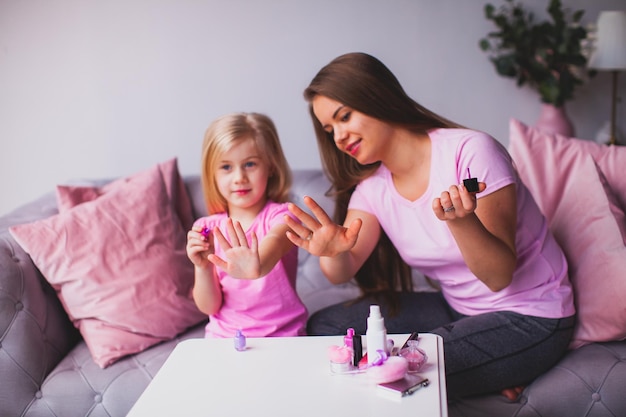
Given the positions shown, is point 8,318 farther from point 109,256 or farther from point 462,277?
point 462,277

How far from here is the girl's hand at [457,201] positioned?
146 centimetres

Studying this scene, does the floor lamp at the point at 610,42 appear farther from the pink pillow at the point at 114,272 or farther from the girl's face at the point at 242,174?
the pink pillow at the point at 114,272

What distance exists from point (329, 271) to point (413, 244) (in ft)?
0.77

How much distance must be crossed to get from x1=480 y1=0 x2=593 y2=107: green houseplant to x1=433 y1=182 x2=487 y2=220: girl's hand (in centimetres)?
149

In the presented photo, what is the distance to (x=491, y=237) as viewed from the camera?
1667 mm

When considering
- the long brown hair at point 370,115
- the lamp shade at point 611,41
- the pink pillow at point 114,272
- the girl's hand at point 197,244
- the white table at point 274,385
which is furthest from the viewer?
the lamp shade at point 611,41

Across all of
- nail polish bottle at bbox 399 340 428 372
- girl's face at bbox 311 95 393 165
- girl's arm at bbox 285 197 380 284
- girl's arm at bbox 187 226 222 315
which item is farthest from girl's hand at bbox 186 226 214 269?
nail polish bottle at bbox 399 340 428 372

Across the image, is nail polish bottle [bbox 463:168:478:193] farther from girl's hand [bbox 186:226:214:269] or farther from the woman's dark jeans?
girl's hand [bbox 186:226:214:269]

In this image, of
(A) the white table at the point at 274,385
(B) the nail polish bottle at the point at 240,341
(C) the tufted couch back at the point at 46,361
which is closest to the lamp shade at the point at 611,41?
(A) the white table at the point at 274,385

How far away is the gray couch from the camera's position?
69.5 inches

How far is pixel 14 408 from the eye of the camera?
6.25 ft

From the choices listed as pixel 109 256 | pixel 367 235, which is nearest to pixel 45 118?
pixel 109 256

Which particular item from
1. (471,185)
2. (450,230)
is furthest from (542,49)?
(471,185)

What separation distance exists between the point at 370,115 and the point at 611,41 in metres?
1.36
